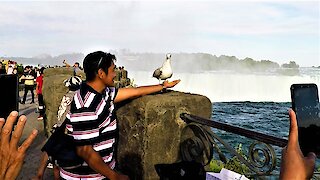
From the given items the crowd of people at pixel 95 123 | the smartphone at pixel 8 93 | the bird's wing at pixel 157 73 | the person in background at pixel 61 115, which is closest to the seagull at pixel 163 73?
the bird's wing at pixel 157 73

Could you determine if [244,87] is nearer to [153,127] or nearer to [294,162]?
[153,127]

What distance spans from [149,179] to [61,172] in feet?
3.31

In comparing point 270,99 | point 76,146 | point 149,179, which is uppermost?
point 76,146

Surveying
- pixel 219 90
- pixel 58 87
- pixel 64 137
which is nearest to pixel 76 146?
pixel 64 137

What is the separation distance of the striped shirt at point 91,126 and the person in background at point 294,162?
169 centimetres

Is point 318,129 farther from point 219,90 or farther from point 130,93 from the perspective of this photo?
point 219,90

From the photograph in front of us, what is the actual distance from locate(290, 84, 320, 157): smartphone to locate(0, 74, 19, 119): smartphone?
3.96 ft

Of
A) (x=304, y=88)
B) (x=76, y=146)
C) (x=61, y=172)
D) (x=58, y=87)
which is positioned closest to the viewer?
(x=304, y=88)

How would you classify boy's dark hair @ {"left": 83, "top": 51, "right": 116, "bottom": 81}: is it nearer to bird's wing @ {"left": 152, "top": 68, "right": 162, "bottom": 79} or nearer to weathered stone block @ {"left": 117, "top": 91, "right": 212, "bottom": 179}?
weathered stone block @ {"left": 117, "top": 91, "right": 212, "bottom": 179}

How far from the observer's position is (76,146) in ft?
8.56

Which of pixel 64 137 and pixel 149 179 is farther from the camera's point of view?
pixel 149 179

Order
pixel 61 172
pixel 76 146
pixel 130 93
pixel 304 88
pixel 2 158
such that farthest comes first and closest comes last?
1. pixel 130 93
2. pixel 61 172
3. pixel 76 146
4. pixel 304 88
5. pixel 2 158

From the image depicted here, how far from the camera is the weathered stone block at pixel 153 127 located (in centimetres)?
352

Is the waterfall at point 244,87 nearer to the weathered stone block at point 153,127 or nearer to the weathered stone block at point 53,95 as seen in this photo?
the weathered stone block at point 53,95
